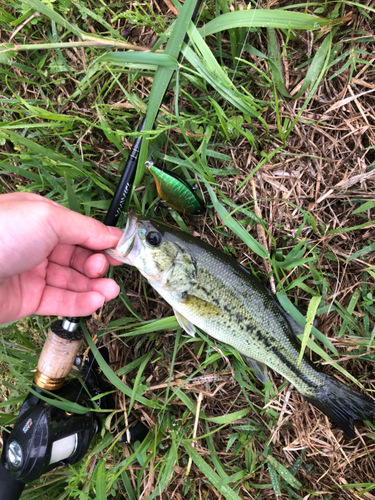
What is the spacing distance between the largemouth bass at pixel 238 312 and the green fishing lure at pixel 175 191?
0.77 feet

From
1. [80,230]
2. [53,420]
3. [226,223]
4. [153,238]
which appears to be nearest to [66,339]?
[53,420]

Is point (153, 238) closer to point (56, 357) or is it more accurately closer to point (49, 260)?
point (49, 260)

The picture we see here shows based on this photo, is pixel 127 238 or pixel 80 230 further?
pixel 127 238

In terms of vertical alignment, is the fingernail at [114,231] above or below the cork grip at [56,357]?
above

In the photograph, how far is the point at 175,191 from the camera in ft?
8.22

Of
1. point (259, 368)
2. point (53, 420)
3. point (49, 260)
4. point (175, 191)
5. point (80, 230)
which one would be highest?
point (175, 191)

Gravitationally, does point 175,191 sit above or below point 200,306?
above

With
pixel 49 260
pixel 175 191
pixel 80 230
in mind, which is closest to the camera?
pixel 80 230

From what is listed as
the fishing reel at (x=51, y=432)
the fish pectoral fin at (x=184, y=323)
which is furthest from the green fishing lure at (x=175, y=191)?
the fishing reel at (x=51, y=432)

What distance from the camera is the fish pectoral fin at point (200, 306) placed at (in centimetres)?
256

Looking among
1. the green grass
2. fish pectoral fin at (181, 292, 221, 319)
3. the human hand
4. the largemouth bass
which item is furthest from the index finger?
fish pectoral fin at (181, 292, 221, 319)

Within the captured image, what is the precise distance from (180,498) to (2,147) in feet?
12.1

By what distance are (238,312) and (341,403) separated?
109 cm

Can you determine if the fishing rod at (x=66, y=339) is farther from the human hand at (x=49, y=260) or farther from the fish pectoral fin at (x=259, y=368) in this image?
the fish pectoral fin at (x=259, y=368)
